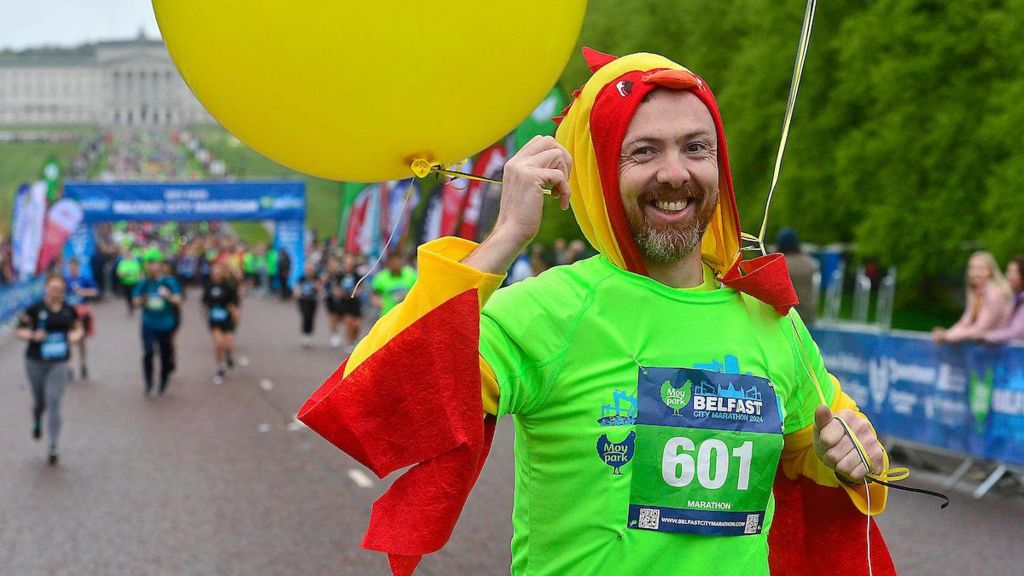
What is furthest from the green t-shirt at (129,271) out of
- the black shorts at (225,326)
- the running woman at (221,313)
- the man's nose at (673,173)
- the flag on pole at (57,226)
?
the man's nose at (673,173)

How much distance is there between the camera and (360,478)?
33.0ft

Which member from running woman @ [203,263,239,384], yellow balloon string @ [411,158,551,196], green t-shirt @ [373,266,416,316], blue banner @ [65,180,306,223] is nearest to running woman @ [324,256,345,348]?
running woman @ [203,263,239,384]

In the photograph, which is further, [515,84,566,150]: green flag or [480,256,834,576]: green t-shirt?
[515,84,566,150]: green flag

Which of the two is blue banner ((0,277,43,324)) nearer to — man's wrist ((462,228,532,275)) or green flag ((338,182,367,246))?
green flag ((338,182,367,246))

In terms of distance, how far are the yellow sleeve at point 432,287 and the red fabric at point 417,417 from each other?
0.7 inches

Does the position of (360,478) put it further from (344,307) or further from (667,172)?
(344,307)

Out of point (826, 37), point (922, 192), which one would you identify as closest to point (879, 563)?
point (922, 192)

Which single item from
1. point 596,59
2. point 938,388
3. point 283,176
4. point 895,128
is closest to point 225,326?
point 938,388

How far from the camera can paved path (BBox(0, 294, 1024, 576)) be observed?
7.21 m

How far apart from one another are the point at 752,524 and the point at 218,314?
55.4 feet

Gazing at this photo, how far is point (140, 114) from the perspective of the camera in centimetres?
16900

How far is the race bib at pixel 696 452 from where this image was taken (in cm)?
238

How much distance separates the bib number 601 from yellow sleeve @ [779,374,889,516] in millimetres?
225

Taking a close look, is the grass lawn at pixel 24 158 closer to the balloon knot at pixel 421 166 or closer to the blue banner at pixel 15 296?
the blue banner at pixel 15 296
